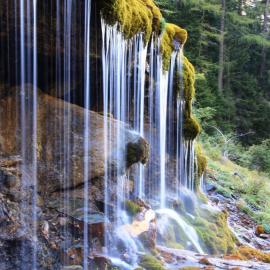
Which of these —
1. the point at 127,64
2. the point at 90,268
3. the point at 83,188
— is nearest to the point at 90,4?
the point at 127,64

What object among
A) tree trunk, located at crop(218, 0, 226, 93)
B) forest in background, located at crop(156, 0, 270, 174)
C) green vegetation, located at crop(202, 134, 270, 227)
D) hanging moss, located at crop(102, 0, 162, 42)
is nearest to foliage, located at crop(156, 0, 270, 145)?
forest in background, located at crop(156, 0, 270, 174)

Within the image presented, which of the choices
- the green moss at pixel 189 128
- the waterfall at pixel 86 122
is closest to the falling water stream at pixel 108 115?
the waterfall at pixel 86 122

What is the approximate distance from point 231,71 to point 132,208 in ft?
75.0

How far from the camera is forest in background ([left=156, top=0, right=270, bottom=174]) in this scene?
24.3m

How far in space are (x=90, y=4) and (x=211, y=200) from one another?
29.7 feet

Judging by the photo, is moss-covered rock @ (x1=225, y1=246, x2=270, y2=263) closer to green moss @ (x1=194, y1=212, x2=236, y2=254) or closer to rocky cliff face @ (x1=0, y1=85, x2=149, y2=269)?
green moss @ (x1=194, y1=212, x2=236, y2=254)

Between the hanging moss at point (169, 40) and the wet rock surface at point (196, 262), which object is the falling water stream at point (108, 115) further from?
the wet rock surface at point (196, 262)

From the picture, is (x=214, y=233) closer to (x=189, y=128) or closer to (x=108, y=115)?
(x=189, y=128)

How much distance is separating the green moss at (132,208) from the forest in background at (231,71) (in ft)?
45.7

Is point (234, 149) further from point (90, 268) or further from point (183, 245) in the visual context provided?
point (90, 268)

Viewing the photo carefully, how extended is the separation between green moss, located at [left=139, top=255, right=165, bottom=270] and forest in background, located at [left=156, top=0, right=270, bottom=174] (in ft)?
48.7

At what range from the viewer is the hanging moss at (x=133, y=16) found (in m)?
8.57

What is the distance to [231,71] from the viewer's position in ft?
101

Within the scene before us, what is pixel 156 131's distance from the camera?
12.1 metres
